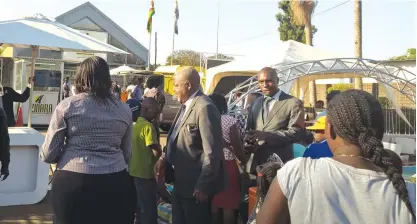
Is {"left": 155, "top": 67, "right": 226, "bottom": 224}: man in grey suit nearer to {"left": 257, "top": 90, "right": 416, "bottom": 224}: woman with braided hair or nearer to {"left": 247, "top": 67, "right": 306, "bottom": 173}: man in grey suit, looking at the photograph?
{"left": 247, "top": 67, "right": 306, "bottom": 173}: man in grey suit

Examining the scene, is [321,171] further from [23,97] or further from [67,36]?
[23,97]

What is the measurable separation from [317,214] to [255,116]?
3274mm

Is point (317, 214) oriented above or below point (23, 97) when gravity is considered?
below

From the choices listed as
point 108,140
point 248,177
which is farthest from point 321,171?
point 248,177

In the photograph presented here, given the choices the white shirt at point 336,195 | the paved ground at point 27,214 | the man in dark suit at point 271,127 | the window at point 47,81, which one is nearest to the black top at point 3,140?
the paved ground at point 27,214

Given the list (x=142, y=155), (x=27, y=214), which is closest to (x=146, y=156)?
(x=142, y=155)

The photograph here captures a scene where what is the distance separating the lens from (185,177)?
380cm

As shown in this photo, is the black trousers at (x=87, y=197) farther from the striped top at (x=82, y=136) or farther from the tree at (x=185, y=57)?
the tree at (x=185, y=57)

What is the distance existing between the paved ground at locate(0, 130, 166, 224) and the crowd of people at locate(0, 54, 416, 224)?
1.48 m

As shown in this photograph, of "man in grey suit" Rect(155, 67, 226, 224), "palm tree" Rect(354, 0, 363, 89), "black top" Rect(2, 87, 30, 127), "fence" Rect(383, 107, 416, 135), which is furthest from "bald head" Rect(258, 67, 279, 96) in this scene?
"palm tree" Rect(354, 0, 363, 89)

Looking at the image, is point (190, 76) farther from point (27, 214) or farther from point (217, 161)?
point (27, 214)

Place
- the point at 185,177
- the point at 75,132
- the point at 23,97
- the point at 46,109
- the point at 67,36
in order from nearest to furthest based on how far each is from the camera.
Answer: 1. the point at 75,132
2. the point at 185,177
3. the point at 67,36
4. the point at 23,97
5. the point at 46,109

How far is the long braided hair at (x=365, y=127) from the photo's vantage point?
1852 millimetres

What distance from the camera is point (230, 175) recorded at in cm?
431
